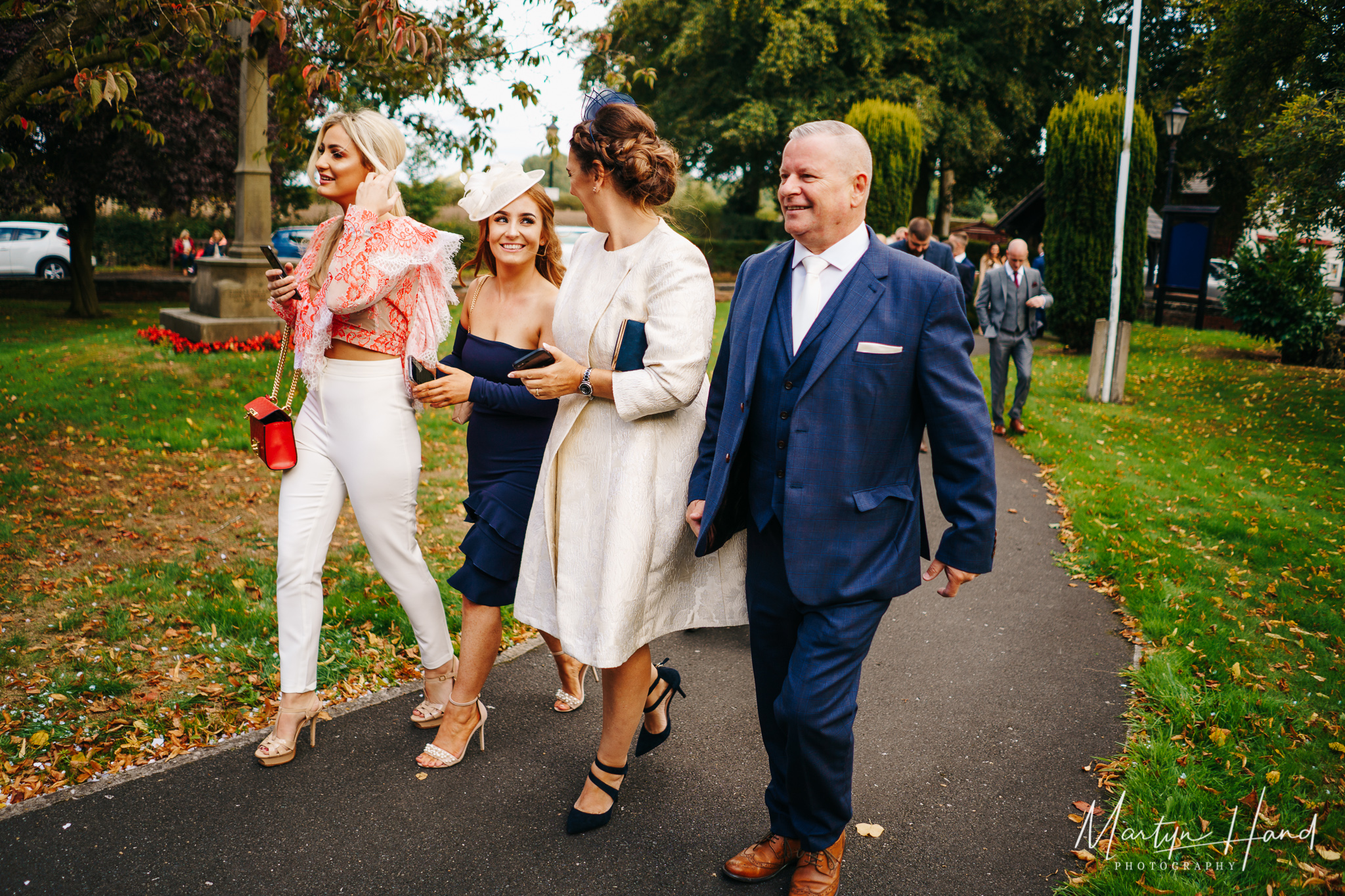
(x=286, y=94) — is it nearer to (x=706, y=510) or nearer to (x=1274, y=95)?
(x=706, y=510)

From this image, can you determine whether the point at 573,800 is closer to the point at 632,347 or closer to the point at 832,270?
the point at 632,347

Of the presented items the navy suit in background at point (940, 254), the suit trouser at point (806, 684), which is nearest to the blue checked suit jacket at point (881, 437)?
the suit trouser at point (806, 684)

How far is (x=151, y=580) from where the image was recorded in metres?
5.35

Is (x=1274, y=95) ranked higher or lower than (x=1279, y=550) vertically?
higher

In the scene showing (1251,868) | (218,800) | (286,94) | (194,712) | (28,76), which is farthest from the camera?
(286,94)

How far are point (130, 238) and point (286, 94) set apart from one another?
3108 cm

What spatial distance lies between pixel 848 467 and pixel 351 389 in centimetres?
191

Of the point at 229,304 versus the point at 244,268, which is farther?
the point at 244,268

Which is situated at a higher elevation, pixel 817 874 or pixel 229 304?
pixel 229 304

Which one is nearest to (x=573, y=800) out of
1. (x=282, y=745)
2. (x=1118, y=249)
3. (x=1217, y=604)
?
(x=282, y=745)

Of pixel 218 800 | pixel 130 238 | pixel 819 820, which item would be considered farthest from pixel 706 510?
pixel 130 238

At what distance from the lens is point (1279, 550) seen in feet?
21.8

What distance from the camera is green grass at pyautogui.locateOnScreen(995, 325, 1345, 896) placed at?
10.9 ft

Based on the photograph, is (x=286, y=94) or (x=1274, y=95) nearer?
(x=286, y=94)
